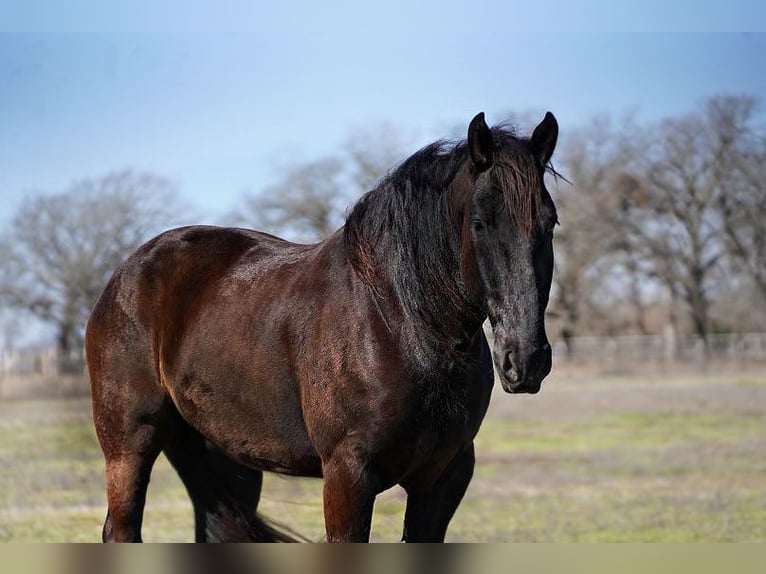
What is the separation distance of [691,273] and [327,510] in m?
31.3

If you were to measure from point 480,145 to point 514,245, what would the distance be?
0.40 meters

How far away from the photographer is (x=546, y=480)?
11961 millimetres

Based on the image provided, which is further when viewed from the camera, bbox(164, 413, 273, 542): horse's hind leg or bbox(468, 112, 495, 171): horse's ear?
bbox(164, 413, 273, 542): horse's hind leg

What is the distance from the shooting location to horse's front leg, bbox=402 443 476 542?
3641mm

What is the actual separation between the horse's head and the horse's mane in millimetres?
24

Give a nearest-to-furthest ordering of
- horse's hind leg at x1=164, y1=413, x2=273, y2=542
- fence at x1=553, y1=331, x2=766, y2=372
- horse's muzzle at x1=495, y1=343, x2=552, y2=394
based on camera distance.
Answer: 1. horse's muzzle at x1=495, y1=343, x2=552, y2=394
2. horse's hind leg at x1=164, y1=413, x2=273, y2=542
3. fence at x1=553, y1=331, x2=766, y2=372

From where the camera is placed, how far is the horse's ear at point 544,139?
10.8 feet

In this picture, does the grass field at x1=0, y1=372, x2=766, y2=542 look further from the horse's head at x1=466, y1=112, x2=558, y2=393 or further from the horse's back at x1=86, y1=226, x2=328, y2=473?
the horse's head at x1=466, y1=112, x2=558, y2=393

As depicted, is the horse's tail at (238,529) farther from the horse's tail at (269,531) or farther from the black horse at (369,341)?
the black horse at (369,341)

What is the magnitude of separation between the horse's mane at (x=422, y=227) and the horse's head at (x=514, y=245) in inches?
1.0

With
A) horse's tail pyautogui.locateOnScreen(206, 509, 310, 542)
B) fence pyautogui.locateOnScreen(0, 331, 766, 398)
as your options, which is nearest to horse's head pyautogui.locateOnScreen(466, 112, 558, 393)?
horse's tail pyautogui.locateOnScreen(206, 509, 310, 542)

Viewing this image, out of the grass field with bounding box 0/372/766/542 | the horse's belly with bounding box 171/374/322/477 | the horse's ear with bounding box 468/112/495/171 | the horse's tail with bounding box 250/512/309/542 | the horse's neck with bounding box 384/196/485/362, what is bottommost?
the grass field with bounding box 0/372/766/542

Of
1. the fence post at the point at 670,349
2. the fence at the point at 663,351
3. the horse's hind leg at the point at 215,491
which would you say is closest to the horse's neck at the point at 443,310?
the horse's hind leg at the point at 215,491

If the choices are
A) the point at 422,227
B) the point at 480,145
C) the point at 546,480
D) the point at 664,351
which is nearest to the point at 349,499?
the point at 422,227
